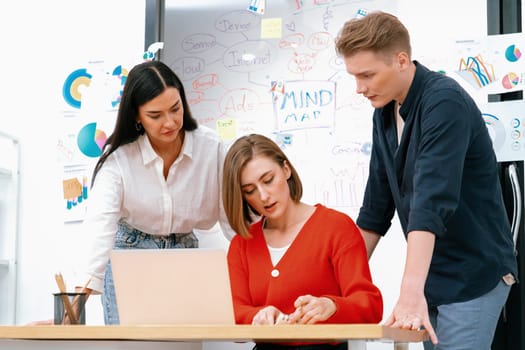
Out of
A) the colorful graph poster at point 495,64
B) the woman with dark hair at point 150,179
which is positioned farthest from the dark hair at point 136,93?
the colorful graph poster at point 495,64

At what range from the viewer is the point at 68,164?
3148mm

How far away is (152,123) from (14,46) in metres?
1.42

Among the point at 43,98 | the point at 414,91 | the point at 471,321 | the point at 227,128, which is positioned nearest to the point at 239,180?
the point at 414,91

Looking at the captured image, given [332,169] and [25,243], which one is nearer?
[332,169]

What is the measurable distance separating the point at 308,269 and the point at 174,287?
0.50 metres

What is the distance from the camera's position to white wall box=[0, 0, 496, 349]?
3.13m

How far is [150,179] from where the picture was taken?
2221 millimetres

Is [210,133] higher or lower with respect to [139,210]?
higher

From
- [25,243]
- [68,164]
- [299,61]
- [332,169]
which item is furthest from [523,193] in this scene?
[25,243]

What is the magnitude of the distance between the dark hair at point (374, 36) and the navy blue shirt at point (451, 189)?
102 mm

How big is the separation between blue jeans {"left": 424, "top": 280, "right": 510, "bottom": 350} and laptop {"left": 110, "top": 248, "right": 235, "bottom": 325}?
1.73 feet

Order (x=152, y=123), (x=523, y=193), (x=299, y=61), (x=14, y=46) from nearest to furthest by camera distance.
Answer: (x=152, y=123) → (x=523, y=193) → (x=299, y=61) → (x=14, y=46)

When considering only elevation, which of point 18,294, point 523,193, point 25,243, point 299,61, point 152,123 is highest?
point 299,61

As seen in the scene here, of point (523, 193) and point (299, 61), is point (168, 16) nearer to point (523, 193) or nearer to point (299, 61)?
point (299, 61)
